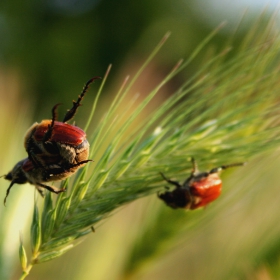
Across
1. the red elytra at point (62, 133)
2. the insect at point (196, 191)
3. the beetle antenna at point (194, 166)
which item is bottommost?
the insect at point (196, 191)

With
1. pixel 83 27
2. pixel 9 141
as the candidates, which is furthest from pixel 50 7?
pixel 9 141

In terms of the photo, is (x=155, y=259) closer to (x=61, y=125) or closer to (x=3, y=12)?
(x=61, y=125)

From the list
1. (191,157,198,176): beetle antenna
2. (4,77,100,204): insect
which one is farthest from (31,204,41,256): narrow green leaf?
(191,157,198,176): beetle antenna

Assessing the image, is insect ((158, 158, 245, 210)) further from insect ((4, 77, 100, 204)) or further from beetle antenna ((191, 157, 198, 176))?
insect ((4, 77, 100, 204))

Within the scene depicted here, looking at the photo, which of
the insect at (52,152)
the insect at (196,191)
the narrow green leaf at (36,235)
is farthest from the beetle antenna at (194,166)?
the narrow green leaf at (36,235)

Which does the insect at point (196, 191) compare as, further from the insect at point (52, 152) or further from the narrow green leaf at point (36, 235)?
the narrow green leaf at point (36, 235)

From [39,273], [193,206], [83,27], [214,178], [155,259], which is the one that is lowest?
[83,27]
